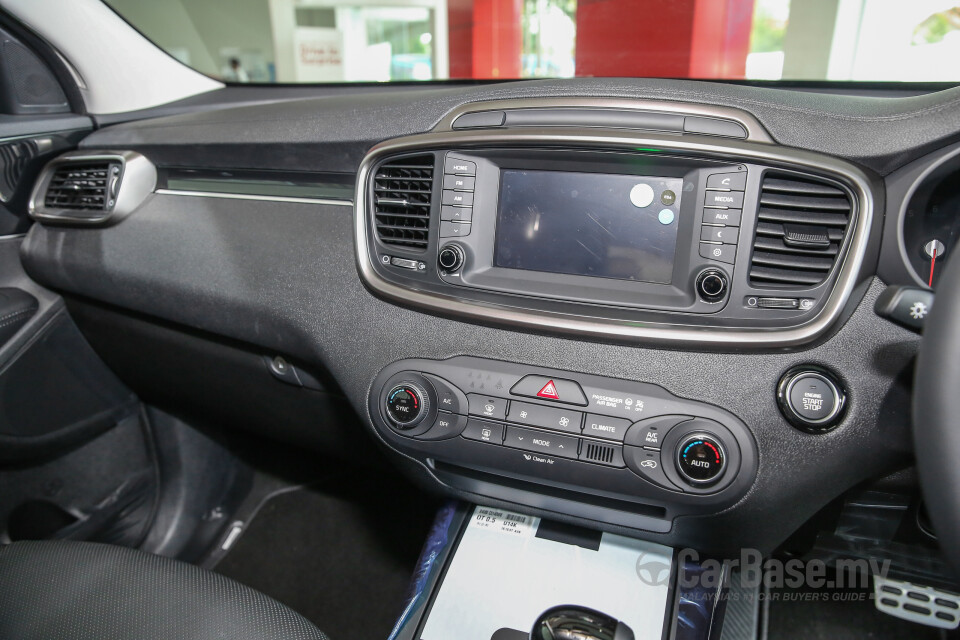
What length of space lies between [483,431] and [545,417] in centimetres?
9

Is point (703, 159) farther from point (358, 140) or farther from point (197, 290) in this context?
point (197, 290)

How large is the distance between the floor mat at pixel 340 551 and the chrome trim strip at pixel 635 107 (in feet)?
3.38

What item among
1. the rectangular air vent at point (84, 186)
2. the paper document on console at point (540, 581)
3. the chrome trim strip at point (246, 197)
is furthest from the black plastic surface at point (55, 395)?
the paper document on console at point (540, 581)

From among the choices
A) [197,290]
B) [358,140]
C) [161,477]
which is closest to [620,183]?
[358,140]

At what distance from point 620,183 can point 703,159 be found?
0.33 ft

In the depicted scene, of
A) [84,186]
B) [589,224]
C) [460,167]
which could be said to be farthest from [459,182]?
[84,186]

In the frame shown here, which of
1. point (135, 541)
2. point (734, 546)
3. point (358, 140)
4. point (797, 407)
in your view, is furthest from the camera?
point (135, 541)

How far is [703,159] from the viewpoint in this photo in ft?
2.50

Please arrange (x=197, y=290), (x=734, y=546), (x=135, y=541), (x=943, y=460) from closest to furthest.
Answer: (x=943, y=460)
(x=734, y=546)
(x=197, y=290)
(x=135, y=541)

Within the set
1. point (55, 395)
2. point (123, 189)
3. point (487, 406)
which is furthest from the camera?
point (55, 395)

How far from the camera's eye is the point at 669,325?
0.79 meters

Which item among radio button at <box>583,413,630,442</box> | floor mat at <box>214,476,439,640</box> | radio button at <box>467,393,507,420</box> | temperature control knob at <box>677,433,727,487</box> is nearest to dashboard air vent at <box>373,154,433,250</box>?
radio button at <box>467,393,507,420</box>

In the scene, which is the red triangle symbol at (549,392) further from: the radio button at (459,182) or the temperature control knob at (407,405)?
the radio button at (459,182)

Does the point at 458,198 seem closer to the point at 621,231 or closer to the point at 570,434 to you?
the point at 621,231
